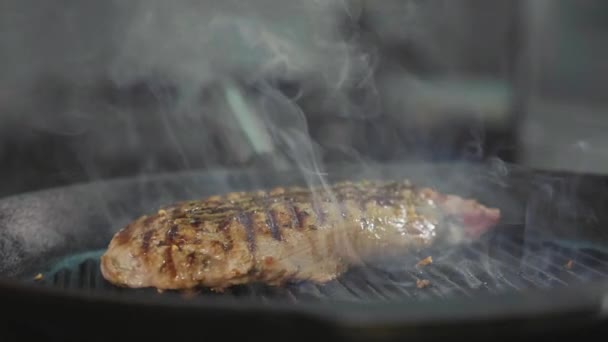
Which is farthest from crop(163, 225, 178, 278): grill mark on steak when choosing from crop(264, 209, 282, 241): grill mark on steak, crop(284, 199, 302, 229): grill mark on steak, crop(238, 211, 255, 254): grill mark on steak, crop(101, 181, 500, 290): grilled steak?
crop(284, 199, 302, 229): grill mark on steak

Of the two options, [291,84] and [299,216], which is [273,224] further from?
[291,84]

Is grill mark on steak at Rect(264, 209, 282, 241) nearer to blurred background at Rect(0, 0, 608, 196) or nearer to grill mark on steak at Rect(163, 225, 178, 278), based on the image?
grill mark on steak at Rect(163, 225, 178, 278)

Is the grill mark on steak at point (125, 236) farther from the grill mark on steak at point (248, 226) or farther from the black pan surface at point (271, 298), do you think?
the grill mark on steak at point (248, 226)

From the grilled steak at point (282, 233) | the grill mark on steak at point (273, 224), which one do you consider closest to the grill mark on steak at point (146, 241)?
the grilled steak at point (282, 233)

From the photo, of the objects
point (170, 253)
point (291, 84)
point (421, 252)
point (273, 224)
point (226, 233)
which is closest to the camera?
point (170, 253)

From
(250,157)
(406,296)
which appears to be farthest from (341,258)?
(250,157)

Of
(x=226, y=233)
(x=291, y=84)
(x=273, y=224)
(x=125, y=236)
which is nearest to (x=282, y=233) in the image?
(x=273, y=224)
